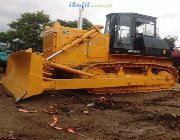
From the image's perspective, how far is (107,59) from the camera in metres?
12.6

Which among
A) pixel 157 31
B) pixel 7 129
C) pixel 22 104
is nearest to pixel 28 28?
pixel 157 31

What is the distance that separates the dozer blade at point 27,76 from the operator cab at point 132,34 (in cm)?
307

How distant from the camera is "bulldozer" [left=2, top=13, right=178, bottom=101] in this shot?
37.1 ft

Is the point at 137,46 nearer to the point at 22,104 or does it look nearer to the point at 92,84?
the point at 92,84

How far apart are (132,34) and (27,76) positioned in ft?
13.6

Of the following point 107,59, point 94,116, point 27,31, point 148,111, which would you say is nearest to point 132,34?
point 107,59

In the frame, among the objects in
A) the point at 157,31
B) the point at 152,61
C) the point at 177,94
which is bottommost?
the point at 177,94

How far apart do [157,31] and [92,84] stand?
3470 millimetres

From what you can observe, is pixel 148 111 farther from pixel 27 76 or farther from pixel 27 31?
pixel 27 31

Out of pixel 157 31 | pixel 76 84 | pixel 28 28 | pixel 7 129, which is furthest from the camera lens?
pixel 28 28

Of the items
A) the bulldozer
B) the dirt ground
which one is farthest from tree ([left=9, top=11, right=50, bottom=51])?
the dirt ground

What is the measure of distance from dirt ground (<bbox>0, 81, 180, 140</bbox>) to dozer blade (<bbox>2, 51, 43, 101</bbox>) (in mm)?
267

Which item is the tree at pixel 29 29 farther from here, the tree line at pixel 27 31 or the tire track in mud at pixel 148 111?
the tire track in mud at pixel 148 111

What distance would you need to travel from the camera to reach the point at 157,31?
13.2 metres
